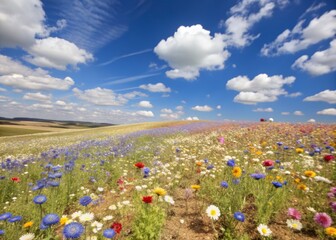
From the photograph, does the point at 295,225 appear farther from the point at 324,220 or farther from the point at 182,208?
the point at 182,208

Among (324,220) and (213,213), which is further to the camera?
(213,213)

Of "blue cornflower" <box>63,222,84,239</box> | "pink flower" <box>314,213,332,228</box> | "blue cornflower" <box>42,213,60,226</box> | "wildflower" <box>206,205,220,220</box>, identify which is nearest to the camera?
"blue cornflower" <box>63,222,84,239</box>

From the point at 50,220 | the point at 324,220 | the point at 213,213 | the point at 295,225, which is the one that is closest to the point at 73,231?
the point at 50,220

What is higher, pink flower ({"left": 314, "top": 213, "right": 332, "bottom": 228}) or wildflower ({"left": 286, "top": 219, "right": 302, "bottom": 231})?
pink flower ({"left": 314, "top": 213, "right": 332, "bottom": 228})

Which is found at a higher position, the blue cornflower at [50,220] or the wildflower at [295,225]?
the blue cornflower at [50,220]

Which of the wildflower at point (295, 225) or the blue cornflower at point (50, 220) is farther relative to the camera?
the wildflower at point (295, 225)

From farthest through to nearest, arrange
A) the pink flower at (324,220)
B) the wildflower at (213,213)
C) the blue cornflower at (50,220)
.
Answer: the wildflower at (213,213) → the pink flower at (324,220) → the blue cornflower at (50,220)

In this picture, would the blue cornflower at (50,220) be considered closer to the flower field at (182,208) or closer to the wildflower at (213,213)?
the flower field at (182,208)

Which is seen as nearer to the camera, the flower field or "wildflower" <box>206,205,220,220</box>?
the flower field

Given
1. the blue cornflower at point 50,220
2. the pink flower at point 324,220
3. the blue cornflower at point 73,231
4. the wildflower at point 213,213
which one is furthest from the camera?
the wildflower at point 213,213

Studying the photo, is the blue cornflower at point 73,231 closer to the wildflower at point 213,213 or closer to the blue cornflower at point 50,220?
the blue cornflower at point 50,220

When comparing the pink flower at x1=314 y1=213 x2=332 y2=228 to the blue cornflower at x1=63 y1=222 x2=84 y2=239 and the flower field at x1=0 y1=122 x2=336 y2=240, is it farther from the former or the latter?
the blue cornflower at x1=63 y1=222 x2=84 y2=239

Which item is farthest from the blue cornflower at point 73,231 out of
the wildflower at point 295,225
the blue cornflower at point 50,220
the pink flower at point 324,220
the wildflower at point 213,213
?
the pink flower at point 324,220

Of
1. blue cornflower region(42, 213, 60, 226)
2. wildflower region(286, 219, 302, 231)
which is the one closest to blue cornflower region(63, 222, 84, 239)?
blue cornflower region(42, 213, 60, 226)
